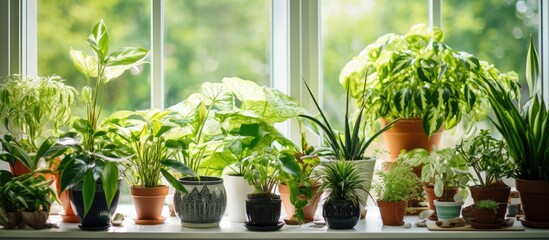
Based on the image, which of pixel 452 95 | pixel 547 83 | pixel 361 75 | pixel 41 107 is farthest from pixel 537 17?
pixel 41 107

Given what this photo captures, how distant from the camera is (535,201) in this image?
114 inches

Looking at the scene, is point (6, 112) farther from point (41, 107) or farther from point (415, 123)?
point (415, 123)

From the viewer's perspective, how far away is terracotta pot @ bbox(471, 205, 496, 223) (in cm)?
285

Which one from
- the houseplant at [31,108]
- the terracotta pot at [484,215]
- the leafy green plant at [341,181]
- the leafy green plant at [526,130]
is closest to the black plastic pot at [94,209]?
the houseplant at [31,108]

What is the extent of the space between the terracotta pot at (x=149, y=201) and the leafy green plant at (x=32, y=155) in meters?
0.36

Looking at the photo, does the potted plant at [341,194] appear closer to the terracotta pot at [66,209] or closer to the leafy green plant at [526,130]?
the leafy green plant at [526,130]

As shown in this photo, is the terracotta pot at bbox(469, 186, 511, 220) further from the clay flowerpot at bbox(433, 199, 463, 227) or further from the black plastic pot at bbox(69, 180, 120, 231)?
the black plastic pot at bbox(69, 180, 120, 231)

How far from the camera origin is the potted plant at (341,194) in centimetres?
286

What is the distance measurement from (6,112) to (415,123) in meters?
1.82

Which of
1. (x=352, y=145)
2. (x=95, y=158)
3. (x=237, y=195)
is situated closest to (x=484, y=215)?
(x=352, y=145)

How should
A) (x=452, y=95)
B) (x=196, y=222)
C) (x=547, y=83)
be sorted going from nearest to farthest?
(x=196, y=222) < (x=452, y=95) < (x=547, y=83)

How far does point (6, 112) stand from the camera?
2994 millimetres

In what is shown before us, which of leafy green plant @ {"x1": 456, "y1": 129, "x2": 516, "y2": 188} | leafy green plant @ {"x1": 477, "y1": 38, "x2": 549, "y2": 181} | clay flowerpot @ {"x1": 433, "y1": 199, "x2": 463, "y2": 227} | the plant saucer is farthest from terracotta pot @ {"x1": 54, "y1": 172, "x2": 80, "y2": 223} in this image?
leafy green plant @ {"x1": 477, "y1": 38, "x2": 549, "y2": 181}

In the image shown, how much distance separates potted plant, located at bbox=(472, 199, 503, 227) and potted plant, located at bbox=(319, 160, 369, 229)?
468 mm
